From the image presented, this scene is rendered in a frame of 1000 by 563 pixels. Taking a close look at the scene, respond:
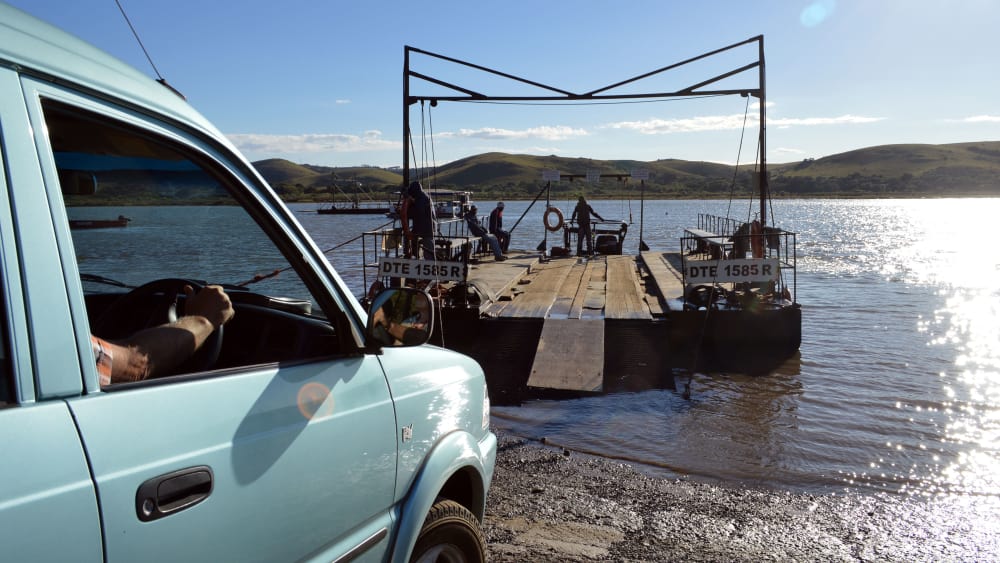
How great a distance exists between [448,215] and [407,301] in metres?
56.2

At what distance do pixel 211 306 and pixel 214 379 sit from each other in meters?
0.52

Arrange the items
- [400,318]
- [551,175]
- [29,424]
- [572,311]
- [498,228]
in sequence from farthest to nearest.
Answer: [498,228] → [551,175] → [572,311] → [400,318] → [29,424]

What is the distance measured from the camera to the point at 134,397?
1732 millimetres

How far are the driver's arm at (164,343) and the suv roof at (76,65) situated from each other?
0.59m

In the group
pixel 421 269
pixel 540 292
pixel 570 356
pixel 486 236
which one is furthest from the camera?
pixel 486 236

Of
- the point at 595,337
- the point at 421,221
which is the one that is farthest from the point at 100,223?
the point at 421,221

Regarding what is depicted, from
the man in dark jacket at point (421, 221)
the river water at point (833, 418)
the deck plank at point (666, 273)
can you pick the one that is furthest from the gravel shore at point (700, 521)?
the deck plank at point (666, 273)

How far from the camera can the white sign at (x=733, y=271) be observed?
1042cm

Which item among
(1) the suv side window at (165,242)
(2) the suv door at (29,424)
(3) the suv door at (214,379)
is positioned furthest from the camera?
(1) the suv side window at (165,242)

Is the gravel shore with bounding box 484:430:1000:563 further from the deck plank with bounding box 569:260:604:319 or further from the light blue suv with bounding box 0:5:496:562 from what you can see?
the deck plank with bounding box 569:260:604:319

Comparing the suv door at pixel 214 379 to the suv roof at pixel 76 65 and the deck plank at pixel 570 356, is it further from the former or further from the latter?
the deck plank at pixel 570 356

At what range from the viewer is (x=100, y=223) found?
7.46ft

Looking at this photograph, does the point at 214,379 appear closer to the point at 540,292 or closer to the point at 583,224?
the point at 540,292

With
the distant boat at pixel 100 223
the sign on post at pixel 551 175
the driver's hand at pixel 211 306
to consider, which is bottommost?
the driver's hand at pixel 211 306
